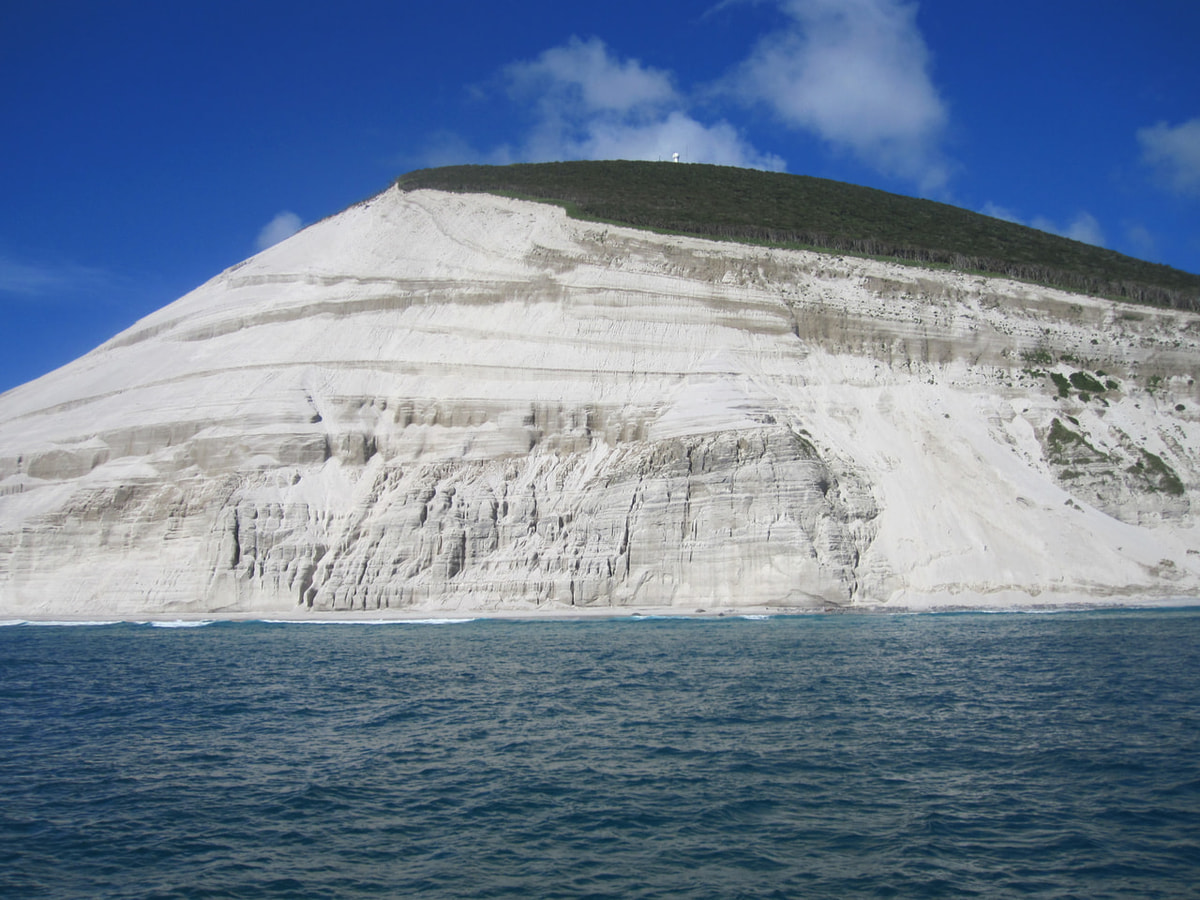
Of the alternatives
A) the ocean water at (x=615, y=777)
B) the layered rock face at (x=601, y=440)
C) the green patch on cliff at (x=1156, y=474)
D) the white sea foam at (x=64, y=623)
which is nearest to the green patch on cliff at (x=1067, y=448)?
the layered rock face at (x=601, y=440)

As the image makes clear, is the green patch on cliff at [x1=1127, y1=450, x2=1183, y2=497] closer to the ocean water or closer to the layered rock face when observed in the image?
the layered rock face

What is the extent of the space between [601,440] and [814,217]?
3013 centimetres

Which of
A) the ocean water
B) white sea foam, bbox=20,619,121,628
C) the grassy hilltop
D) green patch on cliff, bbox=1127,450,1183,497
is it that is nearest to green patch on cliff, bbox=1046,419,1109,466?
green patch on cliff, bbox=1127,450,1183,497

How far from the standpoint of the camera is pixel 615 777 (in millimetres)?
12070

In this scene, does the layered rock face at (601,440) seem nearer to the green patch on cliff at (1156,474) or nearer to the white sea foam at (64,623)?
the green patch on cliff at (1156,474)

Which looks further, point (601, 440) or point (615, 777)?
point (601, 440)

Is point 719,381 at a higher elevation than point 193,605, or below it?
higher

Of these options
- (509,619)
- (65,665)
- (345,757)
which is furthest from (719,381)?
(345,757)

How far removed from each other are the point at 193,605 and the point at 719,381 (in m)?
27.5

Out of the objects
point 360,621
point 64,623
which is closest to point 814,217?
point 360,621

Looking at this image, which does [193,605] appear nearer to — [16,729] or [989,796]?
[16,729]

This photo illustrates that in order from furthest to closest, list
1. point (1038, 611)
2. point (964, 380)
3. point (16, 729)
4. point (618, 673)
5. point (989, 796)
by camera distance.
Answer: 1. point (964, 380)
2. point (1038, 611)
3. point (618, 673)
4. point (16, 729)
5. point (989, 796)

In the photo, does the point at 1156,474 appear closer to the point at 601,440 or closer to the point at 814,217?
the point at 601,440

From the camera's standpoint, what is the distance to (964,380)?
4950 cm
